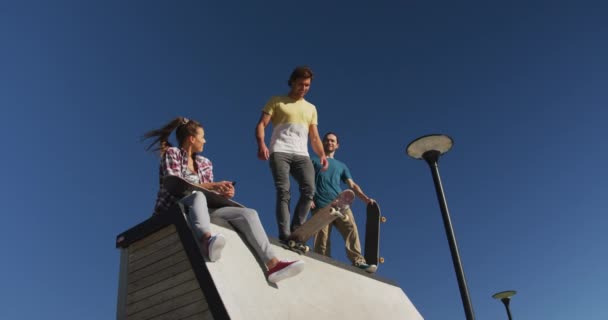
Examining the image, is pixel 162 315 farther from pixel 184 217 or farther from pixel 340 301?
pixel 340 301

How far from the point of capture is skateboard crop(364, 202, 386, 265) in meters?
7.14

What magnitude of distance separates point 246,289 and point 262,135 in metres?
2.35

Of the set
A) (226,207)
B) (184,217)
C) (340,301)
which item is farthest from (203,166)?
(340,301)

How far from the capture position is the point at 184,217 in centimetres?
428

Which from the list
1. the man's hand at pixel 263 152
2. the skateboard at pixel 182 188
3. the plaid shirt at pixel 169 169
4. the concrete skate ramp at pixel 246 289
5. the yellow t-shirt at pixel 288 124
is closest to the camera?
the concrete skate ramp at pixel 246 289

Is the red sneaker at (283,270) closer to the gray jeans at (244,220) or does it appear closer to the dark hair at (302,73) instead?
the gray jeans at (244,220)

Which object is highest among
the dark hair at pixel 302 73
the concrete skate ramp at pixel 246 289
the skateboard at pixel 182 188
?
the dark hair at pixel 302 73

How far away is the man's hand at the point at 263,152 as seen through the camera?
584 cm

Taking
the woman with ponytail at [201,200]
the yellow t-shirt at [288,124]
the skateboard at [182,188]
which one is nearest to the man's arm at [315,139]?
the yellow t-shirt at [288,124]

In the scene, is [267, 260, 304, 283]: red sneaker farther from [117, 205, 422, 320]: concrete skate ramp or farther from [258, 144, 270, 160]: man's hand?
[258, 144, 270, 160]: man's hand

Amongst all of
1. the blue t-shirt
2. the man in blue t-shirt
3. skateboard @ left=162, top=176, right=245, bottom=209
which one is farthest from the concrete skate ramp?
the blue t-shirt

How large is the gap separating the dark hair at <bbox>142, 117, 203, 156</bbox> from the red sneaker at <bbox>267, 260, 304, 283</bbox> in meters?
1.63

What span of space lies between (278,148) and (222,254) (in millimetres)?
Answer: 1980

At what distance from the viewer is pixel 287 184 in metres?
5.84
